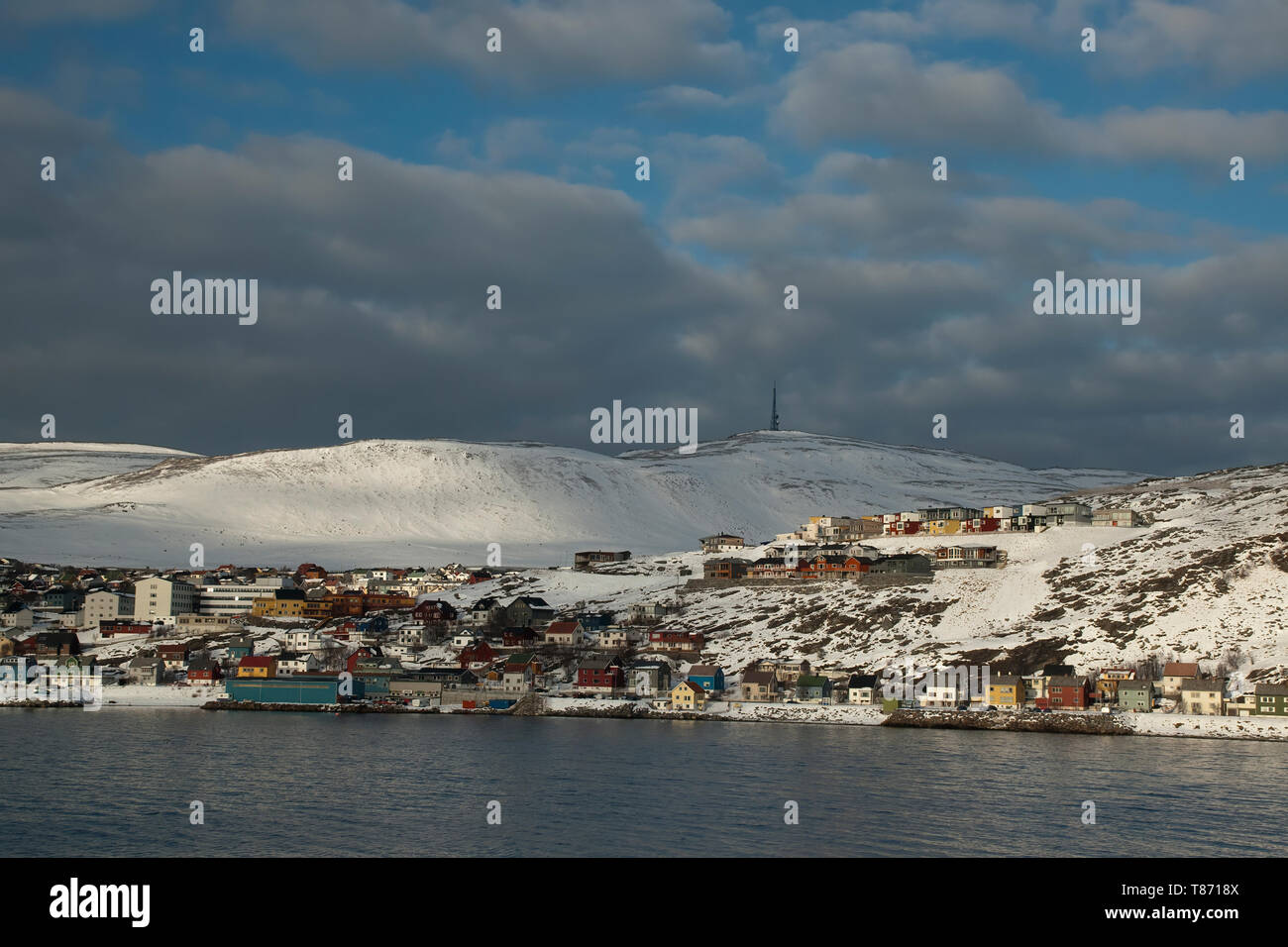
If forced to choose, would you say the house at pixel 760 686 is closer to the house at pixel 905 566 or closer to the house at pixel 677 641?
the house at pixel 677 641

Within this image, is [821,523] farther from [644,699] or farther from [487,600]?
[644,699]

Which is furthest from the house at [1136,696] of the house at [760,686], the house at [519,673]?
the house at [519,673]

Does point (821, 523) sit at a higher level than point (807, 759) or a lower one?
higher

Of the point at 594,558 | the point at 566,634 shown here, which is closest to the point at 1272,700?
the point at 566,634

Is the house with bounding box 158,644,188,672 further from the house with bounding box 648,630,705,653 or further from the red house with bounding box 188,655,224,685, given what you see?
the house with bounding box 648,630,705,653

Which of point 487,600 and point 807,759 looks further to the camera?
point 487,600
